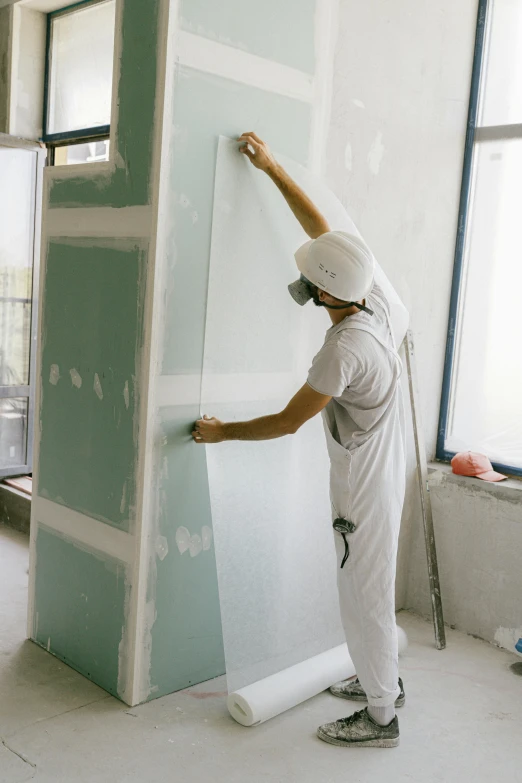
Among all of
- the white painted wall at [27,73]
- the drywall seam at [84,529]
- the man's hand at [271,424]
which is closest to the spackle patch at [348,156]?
the man's hand at [271,424]

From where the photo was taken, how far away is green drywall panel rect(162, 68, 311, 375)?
2.57 meters

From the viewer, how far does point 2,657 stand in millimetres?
3023

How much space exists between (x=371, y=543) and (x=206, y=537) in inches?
26.2

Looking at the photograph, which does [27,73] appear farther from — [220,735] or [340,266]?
[220,735]

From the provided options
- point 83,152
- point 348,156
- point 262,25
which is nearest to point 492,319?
point 348,156

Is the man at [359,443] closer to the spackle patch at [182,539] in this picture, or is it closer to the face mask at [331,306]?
the face mask at [331,306]

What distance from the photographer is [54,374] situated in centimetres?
305

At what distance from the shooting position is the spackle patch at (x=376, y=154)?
324 cm

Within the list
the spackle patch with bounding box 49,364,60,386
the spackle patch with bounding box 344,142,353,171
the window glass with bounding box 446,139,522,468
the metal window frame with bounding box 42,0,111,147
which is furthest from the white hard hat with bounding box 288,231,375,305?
the metal window frame with bounding box 42,0,111,147

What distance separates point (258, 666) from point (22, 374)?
2794 mm

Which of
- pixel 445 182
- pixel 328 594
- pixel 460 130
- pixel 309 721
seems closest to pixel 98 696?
pixel 309 721

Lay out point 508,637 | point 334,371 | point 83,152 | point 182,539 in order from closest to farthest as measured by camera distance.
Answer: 1. point 334,371
2. point 182,539
3. point 508,637
4. point 83,152

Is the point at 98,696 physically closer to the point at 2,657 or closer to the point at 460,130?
the point at 2,657

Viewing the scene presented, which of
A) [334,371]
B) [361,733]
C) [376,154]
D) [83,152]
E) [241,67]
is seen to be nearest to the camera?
[334,371]
